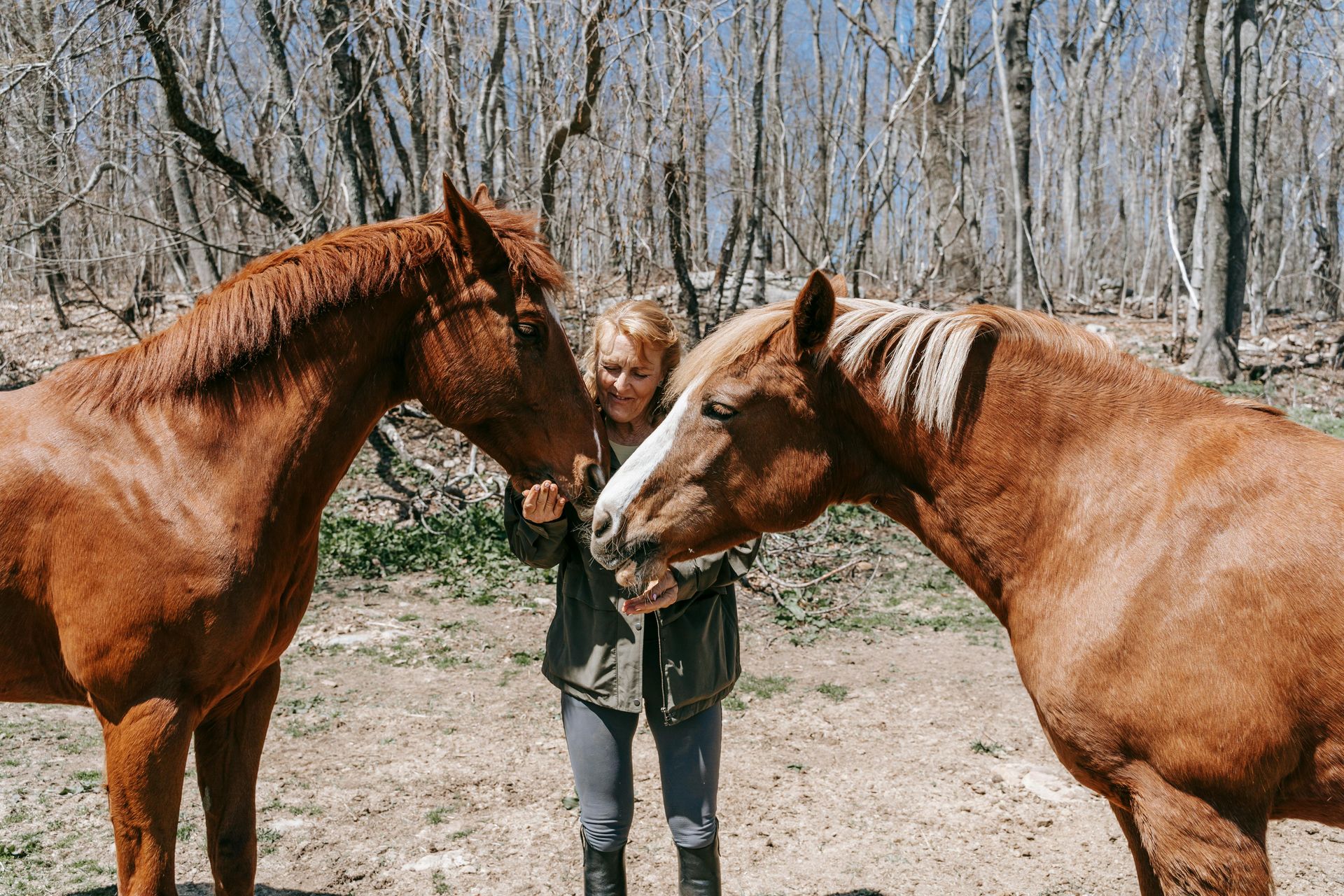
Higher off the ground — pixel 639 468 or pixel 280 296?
pixel 280 296

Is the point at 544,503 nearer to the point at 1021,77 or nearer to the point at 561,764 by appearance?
the point at 561,764

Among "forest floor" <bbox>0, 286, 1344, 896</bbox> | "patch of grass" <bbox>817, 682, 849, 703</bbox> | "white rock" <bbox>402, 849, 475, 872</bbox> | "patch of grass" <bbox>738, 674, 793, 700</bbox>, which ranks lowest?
"patch of grass" <bbox>817, 682, 849, 703</bbox>

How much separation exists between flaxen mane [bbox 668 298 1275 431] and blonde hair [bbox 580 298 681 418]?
0.35 metres

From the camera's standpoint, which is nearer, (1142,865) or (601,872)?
(1142,865)

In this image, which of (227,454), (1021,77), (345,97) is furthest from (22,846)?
(1021,77)

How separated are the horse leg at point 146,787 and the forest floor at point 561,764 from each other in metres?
1.19

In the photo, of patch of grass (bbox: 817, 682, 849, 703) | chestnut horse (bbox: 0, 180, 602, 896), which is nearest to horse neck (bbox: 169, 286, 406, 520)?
chestnut horse (bbox: 0, 180, 602, 896)

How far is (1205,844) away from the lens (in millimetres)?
1827

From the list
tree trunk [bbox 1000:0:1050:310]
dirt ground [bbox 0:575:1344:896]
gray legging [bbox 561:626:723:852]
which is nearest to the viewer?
gray legging [bbox 561:626:723:852]

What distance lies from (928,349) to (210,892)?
2992mm

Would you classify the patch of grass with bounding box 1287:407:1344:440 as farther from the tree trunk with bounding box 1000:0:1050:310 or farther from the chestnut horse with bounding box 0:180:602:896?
the chestnut horse with bounding box 0:180:602:896

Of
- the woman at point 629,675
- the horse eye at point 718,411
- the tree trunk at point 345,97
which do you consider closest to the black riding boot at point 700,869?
the woman at point 629,675

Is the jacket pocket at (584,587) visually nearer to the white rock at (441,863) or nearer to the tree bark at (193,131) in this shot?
the white rock at (441,863)

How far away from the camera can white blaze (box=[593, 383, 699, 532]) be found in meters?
2.20
